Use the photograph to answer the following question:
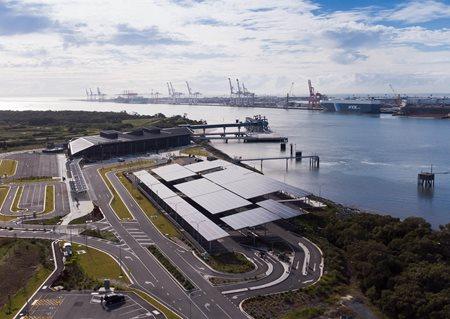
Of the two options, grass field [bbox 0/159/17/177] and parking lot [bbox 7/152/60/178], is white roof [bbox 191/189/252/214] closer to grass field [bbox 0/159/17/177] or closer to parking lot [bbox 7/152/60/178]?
parking lot [bbox 7/152/60/178]

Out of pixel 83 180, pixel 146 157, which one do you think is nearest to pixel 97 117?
pixel 146 157

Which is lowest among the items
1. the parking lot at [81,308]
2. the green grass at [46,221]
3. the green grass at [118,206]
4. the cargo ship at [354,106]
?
the parking lot at [81,308]

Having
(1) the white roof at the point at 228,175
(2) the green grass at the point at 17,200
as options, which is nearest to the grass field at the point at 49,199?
(2) the green grass at the point at 17,200

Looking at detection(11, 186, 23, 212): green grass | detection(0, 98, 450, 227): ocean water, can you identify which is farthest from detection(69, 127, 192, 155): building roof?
detection(11, 186, 23, 212): green grass

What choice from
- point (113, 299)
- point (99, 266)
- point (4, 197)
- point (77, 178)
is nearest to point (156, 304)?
point (113, 299)

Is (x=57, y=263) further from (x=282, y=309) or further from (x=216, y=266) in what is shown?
(x=282, y=309)

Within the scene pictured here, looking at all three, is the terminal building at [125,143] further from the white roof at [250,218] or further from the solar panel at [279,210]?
the white roof at [250,218]
